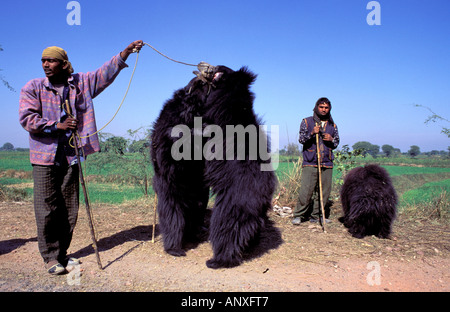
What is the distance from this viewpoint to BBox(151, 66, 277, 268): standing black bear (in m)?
3.64

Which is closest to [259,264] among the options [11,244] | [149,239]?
[149,239]

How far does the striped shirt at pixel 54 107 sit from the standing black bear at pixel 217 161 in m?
0.79

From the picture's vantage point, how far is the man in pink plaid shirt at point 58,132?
3436 millimetres

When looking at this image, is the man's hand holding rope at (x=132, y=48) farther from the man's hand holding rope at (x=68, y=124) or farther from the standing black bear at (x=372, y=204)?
the standing black bear at (x=372, y=204)

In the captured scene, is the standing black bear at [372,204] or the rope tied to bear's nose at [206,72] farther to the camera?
the standing black bear at [372,204]

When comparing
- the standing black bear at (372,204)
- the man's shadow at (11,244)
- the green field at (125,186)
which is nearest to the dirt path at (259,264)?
the man's shadow at (11,244)

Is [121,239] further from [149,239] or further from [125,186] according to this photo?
[125,186]

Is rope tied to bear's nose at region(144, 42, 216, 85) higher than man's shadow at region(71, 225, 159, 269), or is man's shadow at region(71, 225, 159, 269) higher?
rope tied to bear's nose at region(144, 42, 216, 85)

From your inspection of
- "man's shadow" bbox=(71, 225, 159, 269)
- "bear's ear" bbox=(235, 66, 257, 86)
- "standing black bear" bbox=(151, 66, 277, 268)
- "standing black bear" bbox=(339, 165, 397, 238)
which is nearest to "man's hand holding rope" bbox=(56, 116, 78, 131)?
"standing black bear" bbox=(151, 66, 277, 268)

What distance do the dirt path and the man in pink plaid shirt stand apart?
48 centimetres

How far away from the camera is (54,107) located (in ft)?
11.7

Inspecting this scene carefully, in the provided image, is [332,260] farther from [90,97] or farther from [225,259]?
[90,97]

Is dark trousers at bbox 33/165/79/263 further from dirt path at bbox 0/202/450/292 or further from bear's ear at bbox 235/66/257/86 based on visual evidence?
bear's ear at bbox 235/66/257/86

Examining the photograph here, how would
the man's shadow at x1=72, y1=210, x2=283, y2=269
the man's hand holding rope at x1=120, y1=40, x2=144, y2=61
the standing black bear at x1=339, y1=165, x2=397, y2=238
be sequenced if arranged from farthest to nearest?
the standing black bear at x1=339, y1=165, x2=397, y2=238 → the man's shadow at x1=72, y1=210, x2=283, y2=269 → the man's hand holding rope at x1=120, y1=40, x2=144, y2=61
